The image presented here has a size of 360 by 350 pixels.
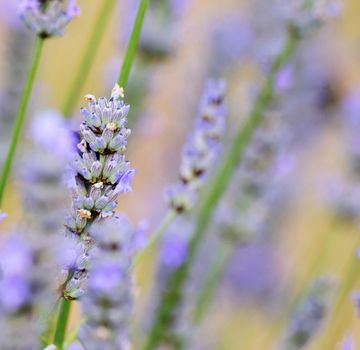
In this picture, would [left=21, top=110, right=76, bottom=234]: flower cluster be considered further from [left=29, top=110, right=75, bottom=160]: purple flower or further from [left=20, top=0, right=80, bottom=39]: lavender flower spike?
[left=20, top=0, right=80, bottom=39]: lavender flower spike

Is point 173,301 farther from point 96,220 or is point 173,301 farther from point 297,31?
point 96,220

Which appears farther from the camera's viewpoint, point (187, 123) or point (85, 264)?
point (187, 123)

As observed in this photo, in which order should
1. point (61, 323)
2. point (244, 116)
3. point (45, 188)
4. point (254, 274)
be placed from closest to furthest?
point (45, 188) < point (61, 323) < point (244, 116) < point (254, 274)

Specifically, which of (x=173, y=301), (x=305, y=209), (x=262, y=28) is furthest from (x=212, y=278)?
(x=305, y=209)

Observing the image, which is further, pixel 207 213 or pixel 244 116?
pixel 244 116

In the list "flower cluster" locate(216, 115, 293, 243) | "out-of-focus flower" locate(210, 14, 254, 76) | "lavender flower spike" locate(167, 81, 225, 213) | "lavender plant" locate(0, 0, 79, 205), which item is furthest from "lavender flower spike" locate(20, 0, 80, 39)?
"out-of-focus flower" locate(210, 14, 254, 76)

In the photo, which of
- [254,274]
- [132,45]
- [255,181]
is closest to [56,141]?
[132,45]

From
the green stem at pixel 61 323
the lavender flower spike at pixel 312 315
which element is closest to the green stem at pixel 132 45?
the green stem at pixel 61 323

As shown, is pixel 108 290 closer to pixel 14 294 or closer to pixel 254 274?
pixel 14 294
